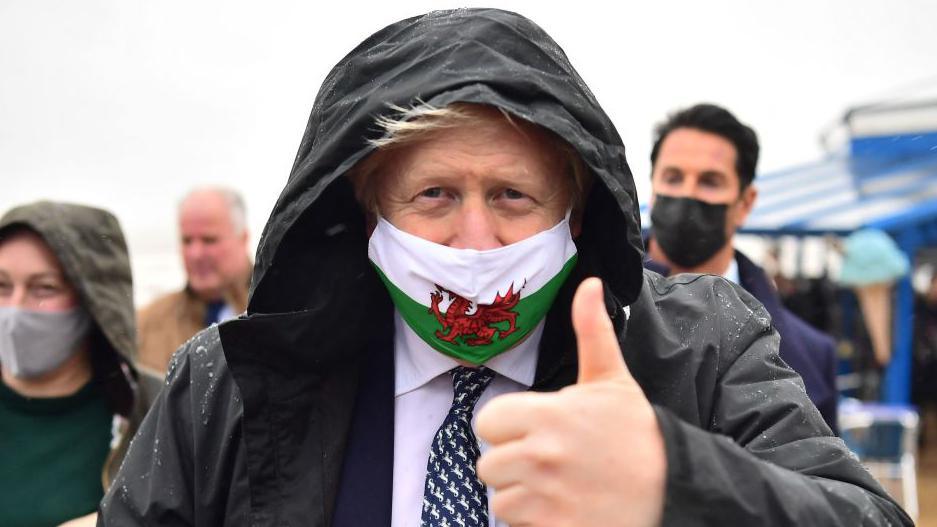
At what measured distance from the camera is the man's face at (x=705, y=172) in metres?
3.81

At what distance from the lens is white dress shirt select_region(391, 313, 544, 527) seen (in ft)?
5.82

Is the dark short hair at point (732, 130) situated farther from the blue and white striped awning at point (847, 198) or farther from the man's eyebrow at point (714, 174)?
the blue and white striped awning at point (847, 198)

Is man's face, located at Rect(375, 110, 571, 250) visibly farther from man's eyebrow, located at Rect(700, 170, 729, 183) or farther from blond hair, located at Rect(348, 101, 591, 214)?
man's eyebrow, located at Rect(700, 170, 729, 183)

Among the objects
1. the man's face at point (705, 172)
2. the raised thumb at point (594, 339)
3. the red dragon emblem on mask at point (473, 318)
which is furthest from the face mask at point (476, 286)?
the man's face at point (705, 172)

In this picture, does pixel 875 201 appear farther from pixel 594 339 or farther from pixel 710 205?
pixel 594 339

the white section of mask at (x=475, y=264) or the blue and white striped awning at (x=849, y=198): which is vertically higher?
the white section of mask at (x=475, y=264)

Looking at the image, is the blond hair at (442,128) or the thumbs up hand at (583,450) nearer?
the thumbs up hand at (583,450)

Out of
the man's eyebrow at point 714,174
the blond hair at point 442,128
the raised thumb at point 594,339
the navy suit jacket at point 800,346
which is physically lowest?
the navy suit jacket at point 800,346

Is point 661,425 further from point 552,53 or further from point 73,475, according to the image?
point 73,475

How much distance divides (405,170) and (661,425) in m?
0.76

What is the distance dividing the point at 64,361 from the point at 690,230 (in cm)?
237

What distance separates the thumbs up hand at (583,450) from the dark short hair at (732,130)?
2.87 metres

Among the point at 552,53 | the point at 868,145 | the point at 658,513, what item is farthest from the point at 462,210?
the point at 868,145

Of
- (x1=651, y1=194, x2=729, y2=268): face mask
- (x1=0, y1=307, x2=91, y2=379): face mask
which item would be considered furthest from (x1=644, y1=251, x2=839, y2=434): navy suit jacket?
(x1=0, y1=307, x2=91, y2=379): face mask
